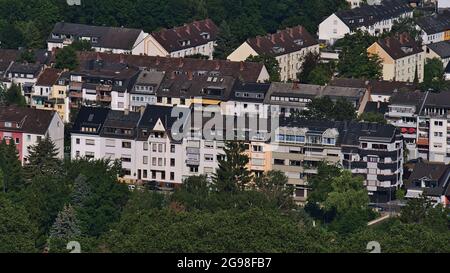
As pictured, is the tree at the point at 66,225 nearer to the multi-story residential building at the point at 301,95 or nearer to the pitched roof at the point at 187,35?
the multi-story residential building at the point at 301,95

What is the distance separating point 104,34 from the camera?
35406mm

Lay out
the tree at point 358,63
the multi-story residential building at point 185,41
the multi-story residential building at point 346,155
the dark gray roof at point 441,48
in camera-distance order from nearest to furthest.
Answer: the multi-story residential building at point 346,155
the tree at point 358,63
the multi-story residential building at point 185,41
the dark gray roof at point 441,48

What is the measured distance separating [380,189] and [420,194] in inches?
38.0

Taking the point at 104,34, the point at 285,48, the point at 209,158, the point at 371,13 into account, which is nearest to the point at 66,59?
the point at 104,34

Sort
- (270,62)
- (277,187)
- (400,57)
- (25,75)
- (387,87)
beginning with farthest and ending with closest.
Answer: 1. (400,57)
2. (270,62)
3. (25,75)
4. (387,87)
5. (277,187)

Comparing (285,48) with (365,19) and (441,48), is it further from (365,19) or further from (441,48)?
(365,19)

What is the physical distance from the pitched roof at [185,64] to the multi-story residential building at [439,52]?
602 centimetres

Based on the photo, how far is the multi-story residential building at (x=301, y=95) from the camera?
93.0ft

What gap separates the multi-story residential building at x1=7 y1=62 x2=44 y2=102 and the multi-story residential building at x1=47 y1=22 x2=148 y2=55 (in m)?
2.72

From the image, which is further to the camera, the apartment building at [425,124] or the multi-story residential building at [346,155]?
the apartment building at [425,124]

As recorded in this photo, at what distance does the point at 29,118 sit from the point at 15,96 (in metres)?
3.47

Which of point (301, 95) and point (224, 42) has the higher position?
point (224, 42)

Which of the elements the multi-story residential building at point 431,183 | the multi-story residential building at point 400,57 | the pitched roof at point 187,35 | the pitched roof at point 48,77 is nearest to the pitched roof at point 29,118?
the pitched roof at point 48,77

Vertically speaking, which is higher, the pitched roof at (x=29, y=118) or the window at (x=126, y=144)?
the pitched roof at (x=29, y=118)
